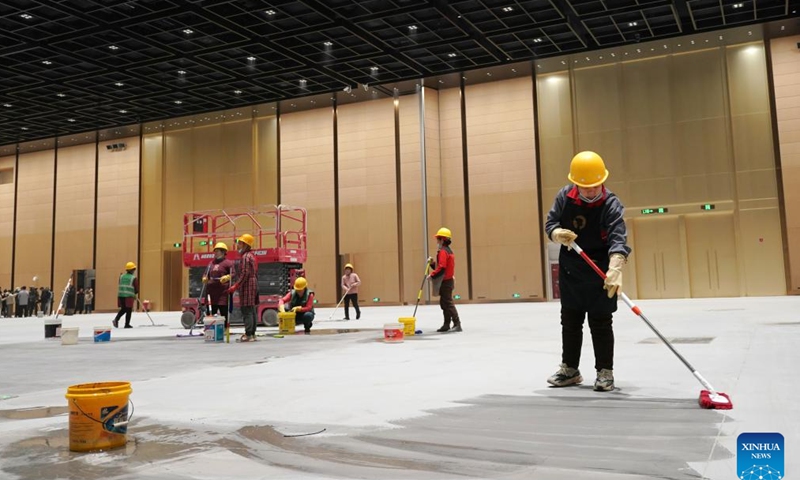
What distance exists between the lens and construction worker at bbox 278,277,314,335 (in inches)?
500

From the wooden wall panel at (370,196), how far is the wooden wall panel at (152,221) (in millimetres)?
11019

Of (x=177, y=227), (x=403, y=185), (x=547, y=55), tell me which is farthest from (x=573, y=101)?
(x=177, y=227)

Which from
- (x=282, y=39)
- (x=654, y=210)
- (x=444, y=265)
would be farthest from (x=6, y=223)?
(x=444, y=265)

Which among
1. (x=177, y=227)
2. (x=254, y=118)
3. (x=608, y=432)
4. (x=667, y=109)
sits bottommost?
(x=608, y=432)

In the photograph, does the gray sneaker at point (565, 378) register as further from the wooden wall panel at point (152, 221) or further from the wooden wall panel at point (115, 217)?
the wooden wall panel at point (115, 217)

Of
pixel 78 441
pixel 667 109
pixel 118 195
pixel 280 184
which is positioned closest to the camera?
pixel 78 441

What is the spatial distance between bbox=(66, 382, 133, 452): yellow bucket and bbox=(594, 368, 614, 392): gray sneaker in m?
3.32

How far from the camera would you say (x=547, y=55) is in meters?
27.3

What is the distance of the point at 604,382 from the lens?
16.2 feet

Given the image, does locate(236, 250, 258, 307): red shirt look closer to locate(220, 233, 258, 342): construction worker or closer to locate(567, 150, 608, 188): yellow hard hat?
locate(220, 233, 258, 342): construction worker

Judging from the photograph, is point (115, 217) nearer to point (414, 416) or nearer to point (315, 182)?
point (315, 182)

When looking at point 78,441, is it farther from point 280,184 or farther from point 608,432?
point 280,184

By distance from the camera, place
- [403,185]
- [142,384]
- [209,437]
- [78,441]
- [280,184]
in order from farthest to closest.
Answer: [280,184], [403,185], [142,384], [209,437], [78,441]

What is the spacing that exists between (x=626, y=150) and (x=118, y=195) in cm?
2722
